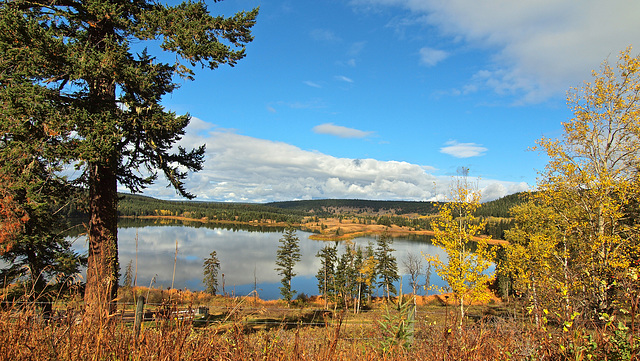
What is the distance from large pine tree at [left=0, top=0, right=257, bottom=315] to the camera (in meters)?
6.63

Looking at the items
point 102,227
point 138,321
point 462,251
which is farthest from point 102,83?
point 462,251

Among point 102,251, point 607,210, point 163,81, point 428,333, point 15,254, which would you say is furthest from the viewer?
point 15,254

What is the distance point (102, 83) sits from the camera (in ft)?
26.5

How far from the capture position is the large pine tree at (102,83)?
21.8 feet

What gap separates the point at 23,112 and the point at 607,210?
16482 millimetres

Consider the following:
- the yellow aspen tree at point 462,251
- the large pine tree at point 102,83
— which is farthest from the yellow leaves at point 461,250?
the large pine tree at point 102,83

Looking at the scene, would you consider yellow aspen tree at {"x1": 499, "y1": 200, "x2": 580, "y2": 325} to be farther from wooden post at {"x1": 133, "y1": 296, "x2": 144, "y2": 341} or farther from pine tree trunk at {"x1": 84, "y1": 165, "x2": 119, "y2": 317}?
pine tree trunk at {"x1": 84, "y1": 165, "x2": 119, "y2": 317}

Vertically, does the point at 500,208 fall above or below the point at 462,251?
above

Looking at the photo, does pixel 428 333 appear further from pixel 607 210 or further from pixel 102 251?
pixel 607 210

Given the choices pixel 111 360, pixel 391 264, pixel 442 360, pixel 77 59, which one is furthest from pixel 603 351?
pixel 391 264

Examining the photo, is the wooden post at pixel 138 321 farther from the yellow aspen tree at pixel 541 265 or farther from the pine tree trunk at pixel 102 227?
the pine tree trunk at pixel 102 227

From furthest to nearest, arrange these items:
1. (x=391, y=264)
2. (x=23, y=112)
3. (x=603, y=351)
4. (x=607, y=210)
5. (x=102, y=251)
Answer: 1. (x=391, y=264)
2. (x=607, y=210)
3. (x=102, y=251)
4. (x=23, y=112)
5. (x=603, y=351)

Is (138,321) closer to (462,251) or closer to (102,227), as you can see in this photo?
(102,227)

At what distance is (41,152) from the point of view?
698 cm
